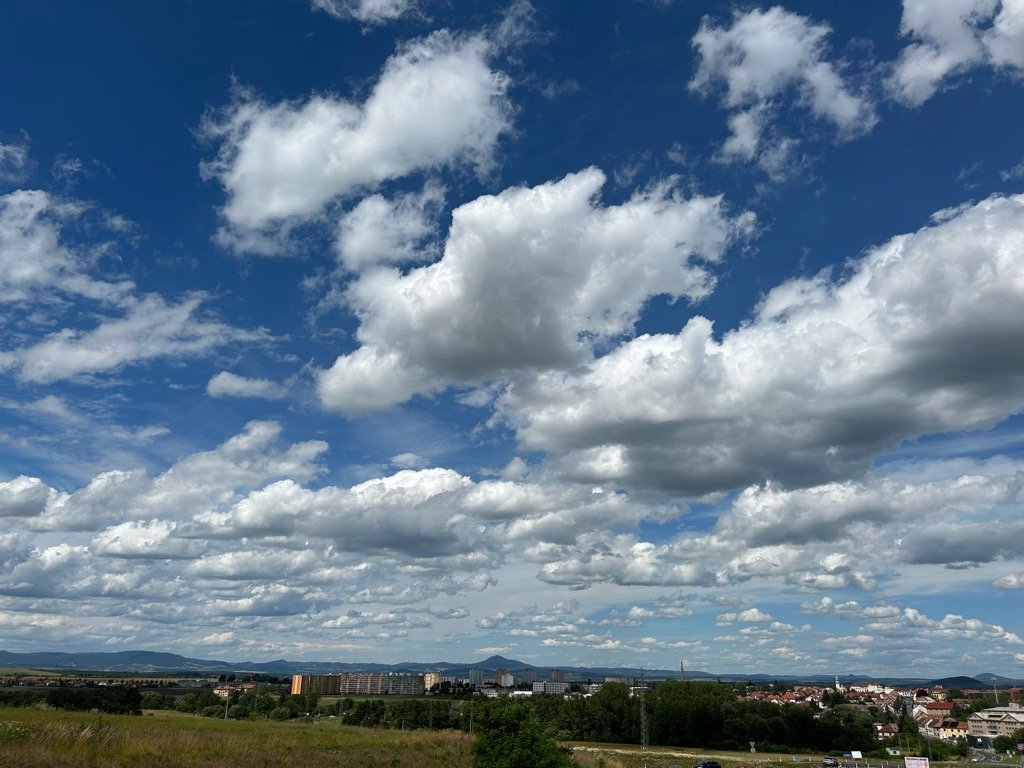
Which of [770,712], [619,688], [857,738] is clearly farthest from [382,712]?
[857,738]

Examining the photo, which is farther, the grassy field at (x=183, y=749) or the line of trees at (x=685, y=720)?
the line of trees at (x=685, y=720)

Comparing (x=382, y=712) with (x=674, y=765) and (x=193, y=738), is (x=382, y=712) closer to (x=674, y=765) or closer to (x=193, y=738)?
(x=674, y=765)

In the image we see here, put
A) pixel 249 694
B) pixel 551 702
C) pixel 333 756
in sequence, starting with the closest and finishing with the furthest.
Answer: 1. pixel 333 756
2. pixel 249 694
3. pixel 551 702

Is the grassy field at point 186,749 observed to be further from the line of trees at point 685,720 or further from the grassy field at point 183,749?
the line of trees at point 685,720

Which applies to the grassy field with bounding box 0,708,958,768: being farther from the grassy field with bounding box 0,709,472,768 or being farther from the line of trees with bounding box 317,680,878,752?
the line of trees with bounding box 317,680,878,752

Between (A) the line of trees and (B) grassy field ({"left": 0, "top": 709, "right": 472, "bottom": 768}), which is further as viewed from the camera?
(A) the line of trees

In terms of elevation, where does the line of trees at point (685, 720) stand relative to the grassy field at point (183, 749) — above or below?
below

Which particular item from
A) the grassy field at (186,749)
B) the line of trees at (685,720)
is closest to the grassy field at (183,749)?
the grassy field at (186,749)

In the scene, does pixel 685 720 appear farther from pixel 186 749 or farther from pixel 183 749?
pixel 183 749

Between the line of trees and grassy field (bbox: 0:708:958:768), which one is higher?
grassy field (bbox: 0:708:958:768)

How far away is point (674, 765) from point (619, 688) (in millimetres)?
75295

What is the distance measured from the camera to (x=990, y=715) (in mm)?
189125

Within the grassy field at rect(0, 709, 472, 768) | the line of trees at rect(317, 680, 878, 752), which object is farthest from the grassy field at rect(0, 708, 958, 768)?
the line of trees at rect(317, 680, 878, 752)

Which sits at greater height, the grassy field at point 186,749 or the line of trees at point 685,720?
the grassy field at point 186,749
